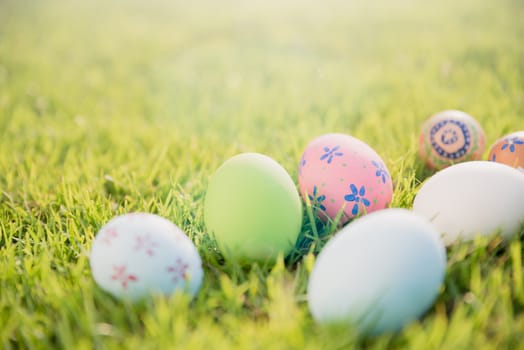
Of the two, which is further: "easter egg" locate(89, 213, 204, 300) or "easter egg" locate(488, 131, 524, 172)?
"easter egg" locate(488, 131, 524, 172)

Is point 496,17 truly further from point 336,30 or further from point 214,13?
point 214,13

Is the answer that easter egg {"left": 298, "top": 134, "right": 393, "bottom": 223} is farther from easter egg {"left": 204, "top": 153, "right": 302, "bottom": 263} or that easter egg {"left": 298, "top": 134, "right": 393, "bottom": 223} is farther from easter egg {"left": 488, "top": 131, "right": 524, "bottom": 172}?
easter egg {"left": 488, "top": 131, "right": 524, "bottom": 172}

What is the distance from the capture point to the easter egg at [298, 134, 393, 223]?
1732 mm

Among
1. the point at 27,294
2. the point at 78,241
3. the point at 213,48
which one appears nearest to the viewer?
the point at 27,294

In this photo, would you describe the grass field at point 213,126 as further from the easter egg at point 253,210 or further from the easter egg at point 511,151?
the easter egg at point 511,151

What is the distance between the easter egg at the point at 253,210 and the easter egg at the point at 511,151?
38.9 inches

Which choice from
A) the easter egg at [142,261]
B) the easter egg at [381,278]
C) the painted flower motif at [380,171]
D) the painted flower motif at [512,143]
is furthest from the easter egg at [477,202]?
the easter egg at [142,261]

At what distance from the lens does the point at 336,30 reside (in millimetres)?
5902

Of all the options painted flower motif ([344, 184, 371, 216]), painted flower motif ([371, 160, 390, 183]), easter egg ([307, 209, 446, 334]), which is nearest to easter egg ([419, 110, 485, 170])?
painted flower motif ([371, 160, 390, 183])

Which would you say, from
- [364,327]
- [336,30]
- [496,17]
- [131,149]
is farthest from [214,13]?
[364,327]

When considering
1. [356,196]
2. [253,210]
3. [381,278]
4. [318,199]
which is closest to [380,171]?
[356,196]

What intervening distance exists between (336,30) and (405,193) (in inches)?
173

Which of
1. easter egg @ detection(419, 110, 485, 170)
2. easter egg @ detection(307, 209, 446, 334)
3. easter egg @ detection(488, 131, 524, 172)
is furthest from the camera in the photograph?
easter egg @ detection(419, 110, 485, 170)

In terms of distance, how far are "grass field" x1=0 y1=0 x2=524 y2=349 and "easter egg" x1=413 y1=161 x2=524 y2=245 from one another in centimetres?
7
